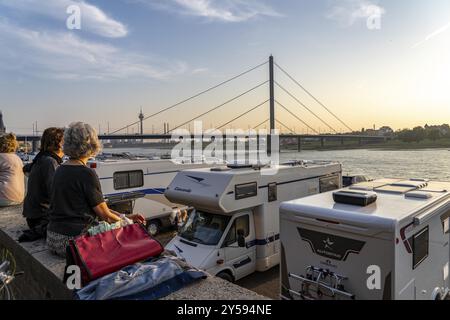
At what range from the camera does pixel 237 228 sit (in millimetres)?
7402

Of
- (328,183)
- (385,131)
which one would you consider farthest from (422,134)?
(328,183)

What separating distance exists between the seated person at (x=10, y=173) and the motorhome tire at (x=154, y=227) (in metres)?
6.11

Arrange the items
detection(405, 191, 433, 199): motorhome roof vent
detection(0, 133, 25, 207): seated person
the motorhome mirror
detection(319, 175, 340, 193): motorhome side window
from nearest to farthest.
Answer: detection(405, 191, 433, 199): motorhome roof vent, detection(0, 133, 25, 207): seated person, the motorhome mirror, detection(319, 175, 340, 193): motorhome side window

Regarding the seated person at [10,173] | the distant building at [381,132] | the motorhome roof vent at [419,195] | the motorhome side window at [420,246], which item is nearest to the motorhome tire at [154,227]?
the seated person at [10,173]

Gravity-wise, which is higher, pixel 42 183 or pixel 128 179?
pixel 42 183

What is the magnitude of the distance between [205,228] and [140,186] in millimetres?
4588

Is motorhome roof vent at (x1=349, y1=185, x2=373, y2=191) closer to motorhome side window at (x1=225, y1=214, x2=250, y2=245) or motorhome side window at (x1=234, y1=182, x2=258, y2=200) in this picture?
motorhome side window at (x1=234, y1=182, x2=258, y2=200)

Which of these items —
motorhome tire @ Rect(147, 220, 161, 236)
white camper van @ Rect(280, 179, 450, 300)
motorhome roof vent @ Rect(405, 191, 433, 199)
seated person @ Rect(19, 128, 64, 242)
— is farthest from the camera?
motorhome tire @ Rect(147, 220, 161, 236)

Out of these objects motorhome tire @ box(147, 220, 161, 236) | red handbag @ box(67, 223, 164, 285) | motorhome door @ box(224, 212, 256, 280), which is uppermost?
red handbag @ box(67, 223, 164, 285)

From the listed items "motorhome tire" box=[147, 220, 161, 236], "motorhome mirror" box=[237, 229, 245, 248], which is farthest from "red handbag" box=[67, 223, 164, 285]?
"motorhome tire" box=[147, 220, 161, 236]

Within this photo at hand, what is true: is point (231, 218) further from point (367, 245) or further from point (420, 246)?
point (420, 246)

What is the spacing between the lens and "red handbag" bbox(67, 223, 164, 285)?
2436mm

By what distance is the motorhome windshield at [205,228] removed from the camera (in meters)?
7.21

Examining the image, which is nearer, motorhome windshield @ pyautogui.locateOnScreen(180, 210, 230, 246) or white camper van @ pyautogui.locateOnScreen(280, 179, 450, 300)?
white camper van @ pyautogui.locateOnScreen(280, 179, 450, 300)
